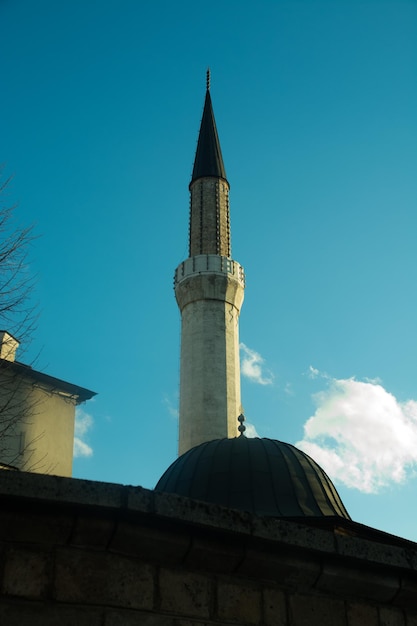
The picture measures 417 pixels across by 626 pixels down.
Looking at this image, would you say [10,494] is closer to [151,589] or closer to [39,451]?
[151,589]

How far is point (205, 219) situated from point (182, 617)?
3130 cm

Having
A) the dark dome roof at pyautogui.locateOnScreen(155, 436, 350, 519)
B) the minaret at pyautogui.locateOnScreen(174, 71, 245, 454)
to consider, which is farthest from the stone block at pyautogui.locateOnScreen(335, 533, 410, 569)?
the minaret at pyautogui.locateOnScreen(174, 71, 245, 454)

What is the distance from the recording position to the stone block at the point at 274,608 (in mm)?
4375

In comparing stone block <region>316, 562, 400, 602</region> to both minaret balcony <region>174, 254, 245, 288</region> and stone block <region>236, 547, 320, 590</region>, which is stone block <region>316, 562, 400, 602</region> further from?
minaret balcony <region>174, 254, 245, 288</region>

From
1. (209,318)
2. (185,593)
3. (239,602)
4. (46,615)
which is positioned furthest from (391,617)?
(209,318)

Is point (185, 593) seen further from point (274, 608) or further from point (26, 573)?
point (26, 573)

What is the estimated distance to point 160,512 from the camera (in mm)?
3992

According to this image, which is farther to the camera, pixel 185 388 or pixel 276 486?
pixel 185 388

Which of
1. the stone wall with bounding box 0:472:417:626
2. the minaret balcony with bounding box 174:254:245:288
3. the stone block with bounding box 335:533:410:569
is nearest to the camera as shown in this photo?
the stone wall with bounding box 0:472:417:626

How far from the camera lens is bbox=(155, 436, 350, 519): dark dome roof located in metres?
16.2

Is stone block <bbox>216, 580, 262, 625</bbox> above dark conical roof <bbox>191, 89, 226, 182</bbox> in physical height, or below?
below

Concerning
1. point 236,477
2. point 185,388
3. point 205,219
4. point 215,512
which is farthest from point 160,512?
point 205,219

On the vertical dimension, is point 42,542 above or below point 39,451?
below

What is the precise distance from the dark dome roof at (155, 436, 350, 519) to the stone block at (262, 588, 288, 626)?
11.6 meters
